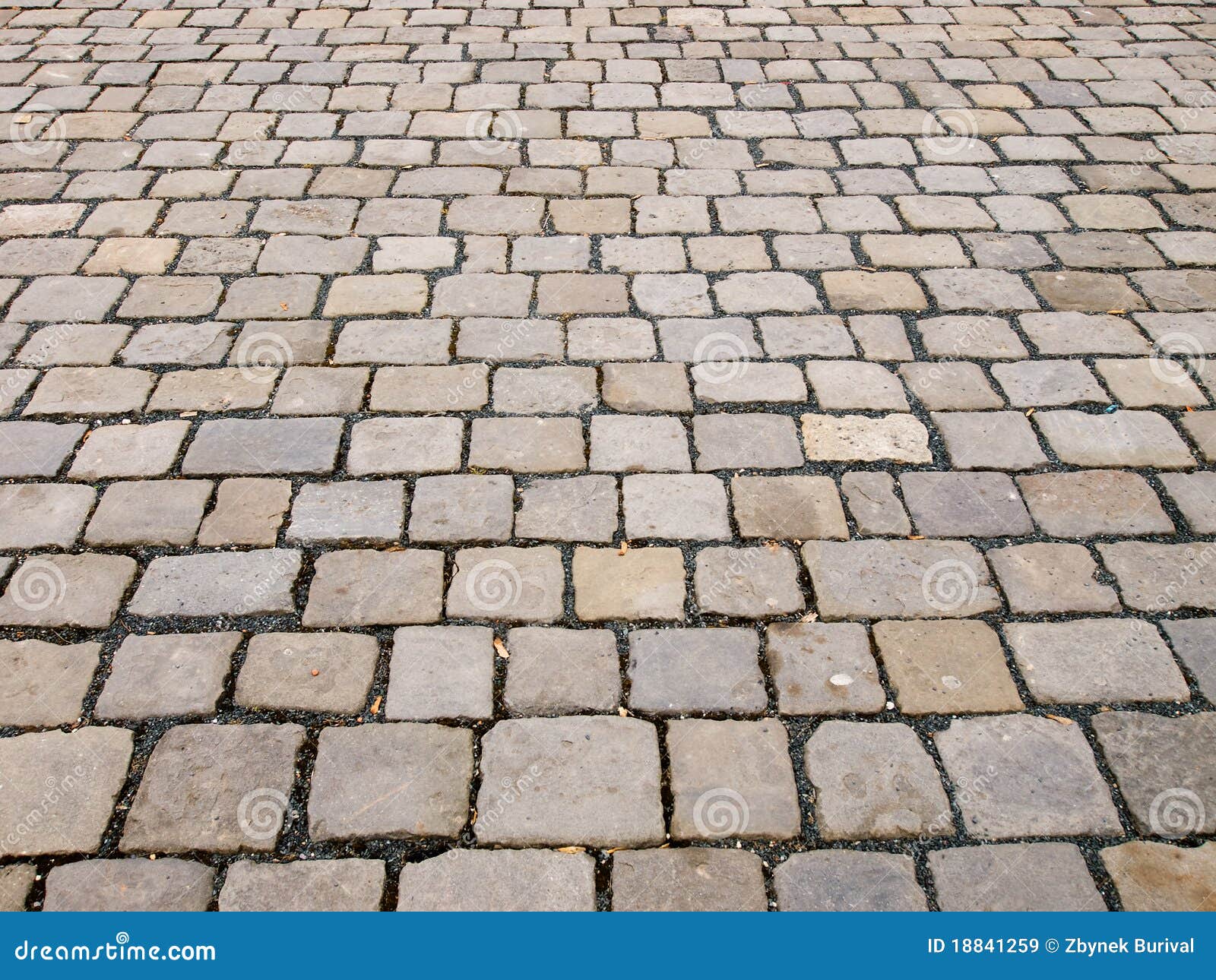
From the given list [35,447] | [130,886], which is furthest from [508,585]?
[35,447]

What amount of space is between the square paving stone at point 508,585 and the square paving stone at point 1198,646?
1710 mm

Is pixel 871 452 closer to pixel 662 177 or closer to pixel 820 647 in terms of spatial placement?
pixel 820 647

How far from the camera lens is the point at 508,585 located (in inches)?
107

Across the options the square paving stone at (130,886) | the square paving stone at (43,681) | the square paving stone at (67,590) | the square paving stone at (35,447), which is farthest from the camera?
the square paving stone at (35,447)

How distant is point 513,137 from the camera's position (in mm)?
4855

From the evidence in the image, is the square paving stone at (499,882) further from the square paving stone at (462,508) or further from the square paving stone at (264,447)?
the square paving stone at (264,447)

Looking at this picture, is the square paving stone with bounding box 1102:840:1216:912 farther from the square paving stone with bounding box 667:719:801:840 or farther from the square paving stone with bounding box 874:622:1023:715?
the square paving stone with bounding box 667:719:801:840

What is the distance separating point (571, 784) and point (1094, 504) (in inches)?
74.7

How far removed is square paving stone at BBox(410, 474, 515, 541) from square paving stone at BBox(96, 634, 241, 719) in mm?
633

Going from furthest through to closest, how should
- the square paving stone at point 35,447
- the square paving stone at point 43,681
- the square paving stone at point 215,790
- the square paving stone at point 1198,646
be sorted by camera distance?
the square paving stone at point 35,447 → the square paving stone at point 1198,646 → the square paving stone at point 43,681 → the square paving stone at point 215,790

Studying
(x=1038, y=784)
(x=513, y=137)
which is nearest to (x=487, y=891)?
(x=1038, y=784)

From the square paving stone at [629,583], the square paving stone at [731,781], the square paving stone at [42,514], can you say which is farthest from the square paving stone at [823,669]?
the square paving stone at [42,514]

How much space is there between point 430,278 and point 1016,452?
2357 millimetres

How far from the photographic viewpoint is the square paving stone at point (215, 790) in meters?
2.19
